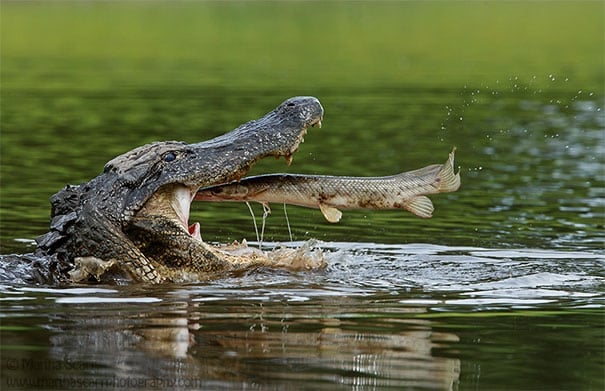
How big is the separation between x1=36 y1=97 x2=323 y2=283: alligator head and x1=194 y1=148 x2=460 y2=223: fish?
0.31 m

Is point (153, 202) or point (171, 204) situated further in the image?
point (171, 204)

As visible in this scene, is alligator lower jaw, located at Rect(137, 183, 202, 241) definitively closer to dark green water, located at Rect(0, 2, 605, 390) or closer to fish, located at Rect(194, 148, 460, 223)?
fish, located at Rect(194, 148, 460, 223)

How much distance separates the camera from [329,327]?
8609 mm

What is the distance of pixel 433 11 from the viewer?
59781 mm

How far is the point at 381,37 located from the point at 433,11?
53.0 feet

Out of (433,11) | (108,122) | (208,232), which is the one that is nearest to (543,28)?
(433,11)

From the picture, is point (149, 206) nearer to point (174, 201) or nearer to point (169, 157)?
point (174, 201)

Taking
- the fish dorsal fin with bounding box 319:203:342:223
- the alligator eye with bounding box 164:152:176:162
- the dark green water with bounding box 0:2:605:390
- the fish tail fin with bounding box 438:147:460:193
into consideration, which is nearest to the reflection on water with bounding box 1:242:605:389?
the dark green water with bounding box 0:2:605:390

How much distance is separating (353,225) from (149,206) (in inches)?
160

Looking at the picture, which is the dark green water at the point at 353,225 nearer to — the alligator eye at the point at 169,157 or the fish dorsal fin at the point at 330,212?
the fish dorsal fin at the point at 330,212

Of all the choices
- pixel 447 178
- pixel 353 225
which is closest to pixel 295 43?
pixel 353 225

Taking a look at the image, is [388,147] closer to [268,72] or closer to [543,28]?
[268,72]

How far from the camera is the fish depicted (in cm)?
1037

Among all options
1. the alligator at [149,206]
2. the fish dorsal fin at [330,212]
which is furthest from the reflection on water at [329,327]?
the fish dorsal fin at [330,212]
